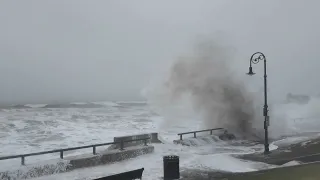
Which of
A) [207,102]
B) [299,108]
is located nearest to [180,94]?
[207,102]

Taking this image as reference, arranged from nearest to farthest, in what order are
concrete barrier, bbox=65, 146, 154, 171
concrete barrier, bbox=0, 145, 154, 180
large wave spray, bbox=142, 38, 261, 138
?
concrete barrier, bbox=0, 145, 154, 180 < concrete barrier, bbox=65, 146, 154, 171 < large wave spray, bbox=142, 38, 261, 138

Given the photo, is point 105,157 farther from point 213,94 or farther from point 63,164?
point 213,94

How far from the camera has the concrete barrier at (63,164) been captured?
402 inches

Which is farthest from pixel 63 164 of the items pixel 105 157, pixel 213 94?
pixel 213 94

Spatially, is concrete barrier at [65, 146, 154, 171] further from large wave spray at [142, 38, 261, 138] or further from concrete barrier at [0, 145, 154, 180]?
large wave spray at [142, 38, 261, 138]

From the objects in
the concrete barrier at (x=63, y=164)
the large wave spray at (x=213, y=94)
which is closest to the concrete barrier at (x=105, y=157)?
the concrete barrier at (x=63, y=164)

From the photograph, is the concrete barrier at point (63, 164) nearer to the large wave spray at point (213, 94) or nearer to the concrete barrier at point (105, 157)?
the concrete barrier at point (105, 157)

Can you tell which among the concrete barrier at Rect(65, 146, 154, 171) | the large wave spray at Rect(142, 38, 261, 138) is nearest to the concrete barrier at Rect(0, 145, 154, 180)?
the concrete barrier at Rect(65, 146, 154, 171)

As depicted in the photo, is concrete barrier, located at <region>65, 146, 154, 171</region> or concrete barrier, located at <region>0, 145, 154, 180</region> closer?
concrete barrier, located at <region>0, 145, 154, 180</region>

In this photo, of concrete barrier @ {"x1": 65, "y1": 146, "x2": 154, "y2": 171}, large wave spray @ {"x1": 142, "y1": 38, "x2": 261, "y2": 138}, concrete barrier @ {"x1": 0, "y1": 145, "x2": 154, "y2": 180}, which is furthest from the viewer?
large wave spray @ {"x1": 142, "y1": 38, "x2": 261, "y2": 138}

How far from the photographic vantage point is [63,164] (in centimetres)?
1140

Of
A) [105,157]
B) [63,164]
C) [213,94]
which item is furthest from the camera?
[213,94]

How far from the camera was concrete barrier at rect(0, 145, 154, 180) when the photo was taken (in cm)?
1021

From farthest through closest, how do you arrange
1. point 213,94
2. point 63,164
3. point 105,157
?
point 213,94 → point 105,157 → point 63,164
